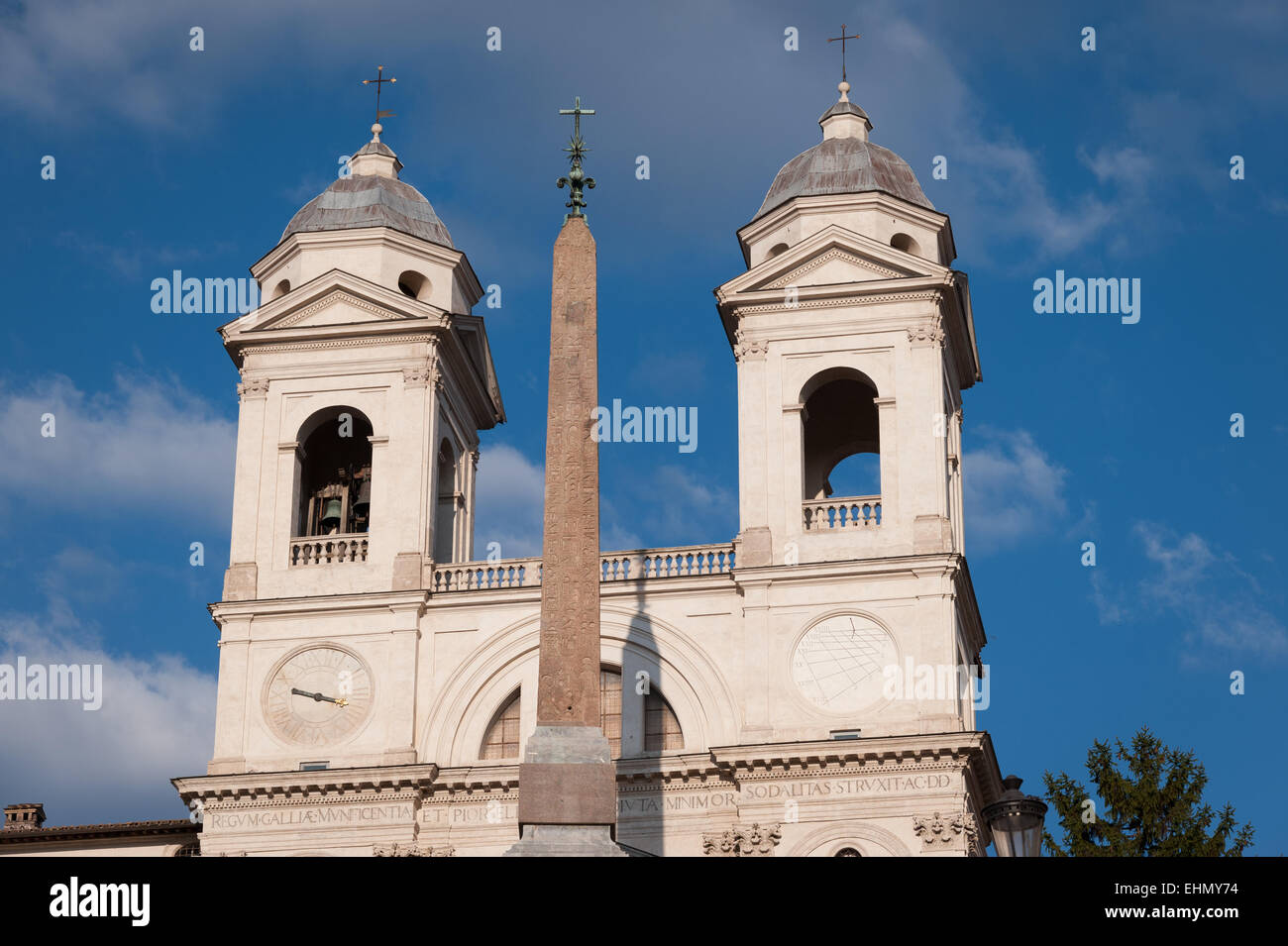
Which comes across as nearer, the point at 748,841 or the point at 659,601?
the point at 748,841

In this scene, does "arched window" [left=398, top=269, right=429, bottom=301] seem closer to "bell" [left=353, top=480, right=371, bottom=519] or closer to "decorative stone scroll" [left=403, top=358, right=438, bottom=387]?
"decorative stone scroll" [left=403, top=358, right=438, bottom=387]

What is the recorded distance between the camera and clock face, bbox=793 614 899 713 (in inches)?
1738

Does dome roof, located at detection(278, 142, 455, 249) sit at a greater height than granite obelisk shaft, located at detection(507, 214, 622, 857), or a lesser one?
greater

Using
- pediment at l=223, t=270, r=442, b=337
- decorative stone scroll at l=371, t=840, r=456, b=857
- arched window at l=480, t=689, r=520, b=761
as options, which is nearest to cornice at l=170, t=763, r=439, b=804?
decorative stone scroll at l=371, t=840, r=456, b=857

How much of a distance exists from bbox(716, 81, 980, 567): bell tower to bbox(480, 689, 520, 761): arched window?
545 centimetres

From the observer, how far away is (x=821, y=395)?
50.9 m

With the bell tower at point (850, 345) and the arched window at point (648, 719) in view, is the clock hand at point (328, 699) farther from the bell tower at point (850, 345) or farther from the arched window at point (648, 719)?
the bell tower at point (850, 345)

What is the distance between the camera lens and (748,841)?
43.0m

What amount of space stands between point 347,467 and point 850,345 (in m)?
10.9

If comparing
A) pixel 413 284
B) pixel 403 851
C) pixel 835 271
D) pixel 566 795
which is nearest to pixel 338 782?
pixel 403 851

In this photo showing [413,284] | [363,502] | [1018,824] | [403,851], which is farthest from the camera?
[413,284]

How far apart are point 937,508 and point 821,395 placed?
636cm

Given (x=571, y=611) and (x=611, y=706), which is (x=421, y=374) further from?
(x=571, y=611)

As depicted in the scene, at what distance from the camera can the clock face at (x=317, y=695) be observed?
4569 cm
